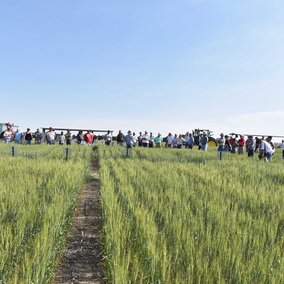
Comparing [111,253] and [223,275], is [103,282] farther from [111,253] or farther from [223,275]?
[223,275]

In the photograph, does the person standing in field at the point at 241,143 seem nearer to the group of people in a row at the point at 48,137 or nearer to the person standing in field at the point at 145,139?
the person standing in field at the point at 145,139

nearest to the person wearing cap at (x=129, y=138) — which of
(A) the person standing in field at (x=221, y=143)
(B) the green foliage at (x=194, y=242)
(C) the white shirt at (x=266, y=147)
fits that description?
(A) the person standing in field at (x=221, y=143)

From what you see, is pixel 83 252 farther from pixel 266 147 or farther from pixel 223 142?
pixel 223 142

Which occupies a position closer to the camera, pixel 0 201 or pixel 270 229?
pixel 270 229

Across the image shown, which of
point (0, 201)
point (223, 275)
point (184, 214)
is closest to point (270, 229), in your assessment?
point (184, 214)

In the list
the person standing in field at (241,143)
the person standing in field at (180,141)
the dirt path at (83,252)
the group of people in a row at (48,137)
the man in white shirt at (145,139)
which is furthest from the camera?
the person standing in field at (180,141)

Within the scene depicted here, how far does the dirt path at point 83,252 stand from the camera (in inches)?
118

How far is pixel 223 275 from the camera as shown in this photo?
8.07 feet

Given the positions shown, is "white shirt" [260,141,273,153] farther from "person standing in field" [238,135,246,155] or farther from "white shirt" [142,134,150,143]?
"white shirt" [142,134,150,143]

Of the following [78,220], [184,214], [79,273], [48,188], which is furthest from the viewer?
[48,188]

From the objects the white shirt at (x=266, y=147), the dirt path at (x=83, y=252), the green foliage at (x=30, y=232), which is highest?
the white shirt at (x=266, y=147)

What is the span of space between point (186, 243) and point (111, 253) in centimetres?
64

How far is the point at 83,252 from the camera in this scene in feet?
11.7

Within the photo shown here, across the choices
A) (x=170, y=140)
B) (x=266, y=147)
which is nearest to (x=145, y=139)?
(x=170, y=140)
